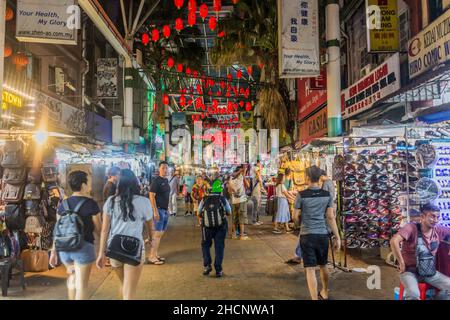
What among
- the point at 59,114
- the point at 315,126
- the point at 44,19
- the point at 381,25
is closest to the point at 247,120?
the point at 315,126

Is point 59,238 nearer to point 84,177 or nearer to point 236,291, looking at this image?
point 84,177

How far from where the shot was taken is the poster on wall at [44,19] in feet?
27.3

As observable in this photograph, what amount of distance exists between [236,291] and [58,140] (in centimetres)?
632

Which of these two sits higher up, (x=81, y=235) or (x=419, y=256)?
(x=81, y=235)

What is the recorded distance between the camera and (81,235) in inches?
167

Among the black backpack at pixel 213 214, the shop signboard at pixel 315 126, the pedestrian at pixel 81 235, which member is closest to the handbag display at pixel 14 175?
the pedestrian at pixel 81 235

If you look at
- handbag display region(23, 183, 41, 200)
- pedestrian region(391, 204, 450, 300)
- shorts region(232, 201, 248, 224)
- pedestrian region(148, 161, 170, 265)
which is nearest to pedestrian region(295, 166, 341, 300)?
pedestrian region(391, 204, 450, 300)

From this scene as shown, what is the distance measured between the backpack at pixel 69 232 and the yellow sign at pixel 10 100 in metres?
7.30

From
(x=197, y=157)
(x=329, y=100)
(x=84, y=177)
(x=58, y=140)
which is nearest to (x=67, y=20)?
(x=58, y=140)

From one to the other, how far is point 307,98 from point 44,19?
11.4m

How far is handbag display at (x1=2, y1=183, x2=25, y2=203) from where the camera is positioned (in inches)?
268

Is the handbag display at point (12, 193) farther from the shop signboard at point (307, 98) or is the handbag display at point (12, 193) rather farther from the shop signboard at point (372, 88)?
the shop signboard at point (307, 98)

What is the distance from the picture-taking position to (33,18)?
8.32m

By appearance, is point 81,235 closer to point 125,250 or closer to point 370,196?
point 125,250
